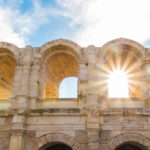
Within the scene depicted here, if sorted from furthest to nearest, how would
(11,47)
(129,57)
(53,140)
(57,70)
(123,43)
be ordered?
(57,70)
(129,57)
(11,47)
(123,43)
(53,140)

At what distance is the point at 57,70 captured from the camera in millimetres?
11703

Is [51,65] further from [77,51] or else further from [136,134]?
[136,134]

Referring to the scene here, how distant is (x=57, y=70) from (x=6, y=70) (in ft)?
9.60

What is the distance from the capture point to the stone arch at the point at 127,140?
7746mm

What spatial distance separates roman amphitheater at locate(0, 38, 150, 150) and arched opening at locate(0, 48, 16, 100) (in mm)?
83

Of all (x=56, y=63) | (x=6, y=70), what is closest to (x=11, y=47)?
(x=6, y=70)

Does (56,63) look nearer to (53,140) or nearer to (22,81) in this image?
(22,81)

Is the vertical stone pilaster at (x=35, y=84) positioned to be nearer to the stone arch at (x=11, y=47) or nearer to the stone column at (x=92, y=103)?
the stone arch at (x=11, y=47)

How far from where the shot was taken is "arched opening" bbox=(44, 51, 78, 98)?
1047 centimetres

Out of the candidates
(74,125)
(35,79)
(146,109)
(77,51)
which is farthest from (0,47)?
(146,109)

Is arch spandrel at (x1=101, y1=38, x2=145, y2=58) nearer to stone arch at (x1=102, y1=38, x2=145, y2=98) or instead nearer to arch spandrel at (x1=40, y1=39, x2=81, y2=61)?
stone arch at (x1=102, y1=38, x2=145, y2=98)

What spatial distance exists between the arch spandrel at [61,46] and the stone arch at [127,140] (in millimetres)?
4152

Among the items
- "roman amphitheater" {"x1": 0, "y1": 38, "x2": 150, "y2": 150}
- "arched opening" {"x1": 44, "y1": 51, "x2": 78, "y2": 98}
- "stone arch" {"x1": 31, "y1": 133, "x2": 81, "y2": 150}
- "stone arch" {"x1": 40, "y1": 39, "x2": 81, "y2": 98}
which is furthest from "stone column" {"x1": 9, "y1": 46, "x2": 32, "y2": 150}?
"arched opening" {"x1": 44, "y1": 51, "x2": 78, "y2": 98}

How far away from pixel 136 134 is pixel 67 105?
10.0 ft
